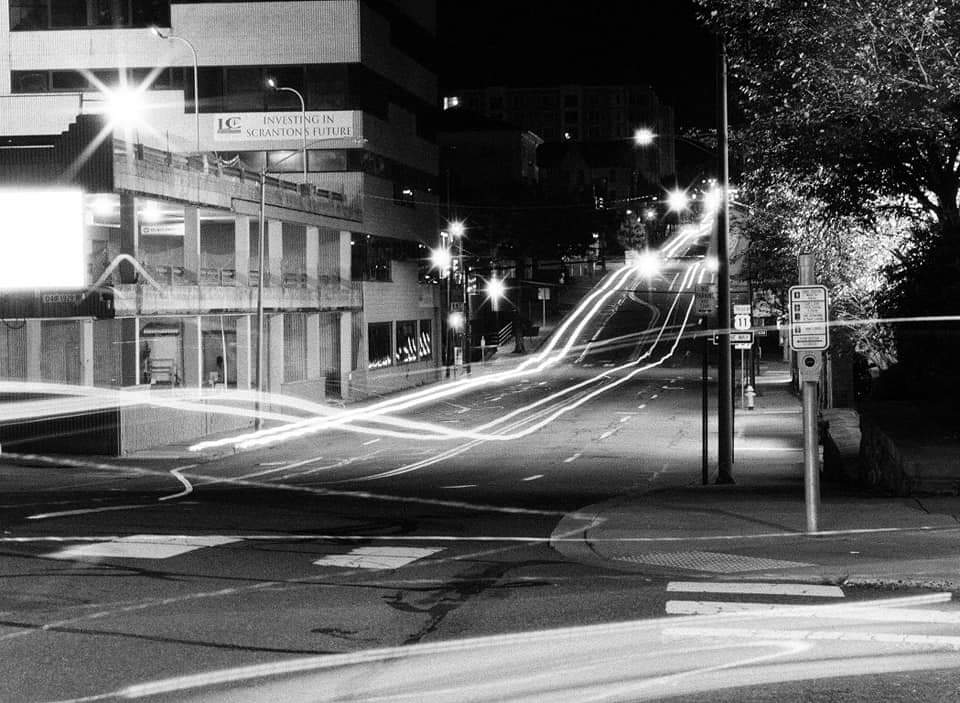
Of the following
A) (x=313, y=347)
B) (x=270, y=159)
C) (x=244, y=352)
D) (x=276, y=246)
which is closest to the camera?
(x=244, y=352)

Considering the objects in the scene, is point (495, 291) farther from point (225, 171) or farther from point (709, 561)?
point (709, 561)

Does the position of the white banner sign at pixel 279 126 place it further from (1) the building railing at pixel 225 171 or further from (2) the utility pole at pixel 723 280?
(2) the utility pole at pixel 723 280

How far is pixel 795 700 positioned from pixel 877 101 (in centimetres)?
1154

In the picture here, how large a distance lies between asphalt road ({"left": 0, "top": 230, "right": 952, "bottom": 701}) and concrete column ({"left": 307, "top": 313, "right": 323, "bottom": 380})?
2161cm

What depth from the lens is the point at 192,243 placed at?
4241 cm

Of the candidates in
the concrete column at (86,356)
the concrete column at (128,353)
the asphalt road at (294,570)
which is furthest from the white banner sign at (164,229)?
the asphalt road at (294,570)

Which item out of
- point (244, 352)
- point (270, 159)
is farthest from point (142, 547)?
point (270, 159)

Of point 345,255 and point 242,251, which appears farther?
point 345,255

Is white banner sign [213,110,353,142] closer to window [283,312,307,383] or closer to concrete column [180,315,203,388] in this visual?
window [283,312,307,383]

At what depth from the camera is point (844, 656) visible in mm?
8930

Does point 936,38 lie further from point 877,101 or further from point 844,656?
point 844,656

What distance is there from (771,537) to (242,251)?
34306 millimetres

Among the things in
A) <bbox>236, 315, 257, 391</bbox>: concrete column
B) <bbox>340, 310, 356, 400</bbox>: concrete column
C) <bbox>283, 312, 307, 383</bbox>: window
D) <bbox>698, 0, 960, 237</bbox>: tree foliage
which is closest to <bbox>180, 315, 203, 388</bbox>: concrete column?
<bbox>236, 315, 257, 391</bbox>: concrete column

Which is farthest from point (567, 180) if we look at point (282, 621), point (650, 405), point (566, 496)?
point (282, 621)
